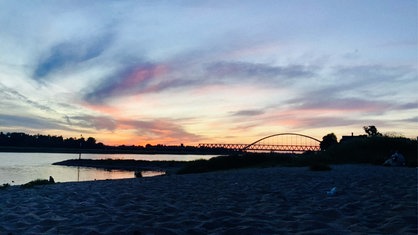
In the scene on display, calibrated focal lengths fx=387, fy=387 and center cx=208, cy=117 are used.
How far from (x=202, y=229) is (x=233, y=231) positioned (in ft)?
2.05

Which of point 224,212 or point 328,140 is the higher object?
point 328,140

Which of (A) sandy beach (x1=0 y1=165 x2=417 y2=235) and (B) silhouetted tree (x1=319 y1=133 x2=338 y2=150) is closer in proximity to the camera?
(A) sandy beach (x1=0 y1=165 x2=417 y2=235)

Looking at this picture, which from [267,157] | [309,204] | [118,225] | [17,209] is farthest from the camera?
[267,157]

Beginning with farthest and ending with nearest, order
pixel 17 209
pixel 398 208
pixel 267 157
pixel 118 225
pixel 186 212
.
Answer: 1. pixel 267 157
2. pixel 17 209
3. pixel 186 212
4. pixel 398 208
5. pixel 118 225

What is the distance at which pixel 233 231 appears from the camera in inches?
271

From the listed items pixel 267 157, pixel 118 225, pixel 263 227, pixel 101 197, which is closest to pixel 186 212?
pixel 118 225

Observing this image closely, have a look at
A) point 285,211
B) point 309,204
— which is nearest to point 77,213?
point 285,211

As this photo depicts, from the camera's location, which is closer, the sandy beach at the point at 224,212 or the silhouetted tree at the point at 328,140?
the sandy beach at the point at 224,212

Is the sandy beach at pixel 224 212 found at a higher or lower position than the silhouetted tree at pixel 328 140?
lower

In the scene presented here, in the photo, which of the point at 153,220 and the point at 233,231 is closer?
the point at 233,231

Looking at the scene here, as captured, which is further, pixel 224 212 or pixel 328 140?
pixel 328 140

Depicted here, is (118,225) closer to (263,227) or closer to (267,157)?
(263,227)

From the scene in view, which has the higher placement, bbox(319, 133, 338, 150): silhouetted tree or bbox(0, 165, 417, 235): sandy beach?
bbox(319, 133, 338, 150): silhouetted tree

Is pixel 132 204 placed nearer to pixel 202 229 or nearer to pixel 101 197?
pixel 101 197
